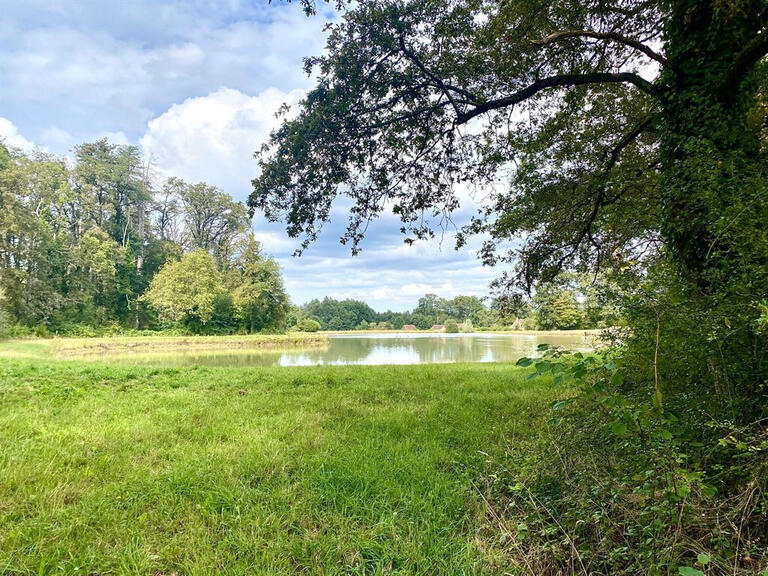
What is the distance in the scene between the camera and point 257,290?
33.8 metres

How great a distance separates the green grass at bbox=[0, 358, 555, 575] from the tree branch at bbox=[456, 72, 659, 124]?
395 cm

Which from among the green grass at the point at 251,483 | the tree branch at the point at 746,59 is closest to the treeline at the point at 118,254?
the green grass at the point at 251,483

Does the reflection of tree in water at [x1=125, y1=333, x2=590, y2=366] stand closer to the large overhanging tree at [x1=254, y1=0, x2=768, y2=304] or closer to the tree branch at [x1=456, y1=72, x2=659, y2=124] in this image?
the large overhanging tree at [x1=254, y1=0, x2=768, y2=304]

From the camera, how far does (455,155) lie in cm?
596

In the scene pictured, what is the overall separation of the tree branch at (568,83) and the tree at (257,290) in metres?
31.7

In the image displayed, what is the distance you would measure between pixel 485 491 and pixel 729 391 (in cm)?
157

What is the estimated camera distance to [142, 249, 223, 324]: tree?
3011cm

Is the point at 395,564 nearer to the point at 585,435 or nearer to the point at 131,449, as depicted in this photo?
the point at 585,435

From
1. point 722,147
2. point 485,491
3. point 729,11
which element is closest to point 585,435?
point 485,491

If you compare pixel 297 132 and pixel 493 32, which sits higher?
pixel 493 32

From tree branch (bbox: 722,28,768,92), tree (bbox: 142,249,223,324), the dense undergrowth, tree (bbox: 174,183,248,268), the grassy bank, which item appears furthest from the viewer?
tree (bbox: 174,183,248,268)

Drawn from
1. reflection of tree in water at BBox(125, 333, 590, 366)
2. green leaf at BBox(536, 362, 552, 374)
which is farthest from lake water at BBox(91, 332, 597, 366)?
green leaf at BBox(536, 362, 552, 374)

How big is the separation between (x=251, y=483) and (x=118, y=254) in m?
38.5

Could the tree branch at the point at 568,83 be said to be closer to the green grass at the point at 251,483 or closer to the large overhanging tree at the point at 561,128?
the large overhanging tree at the point at 561,128
